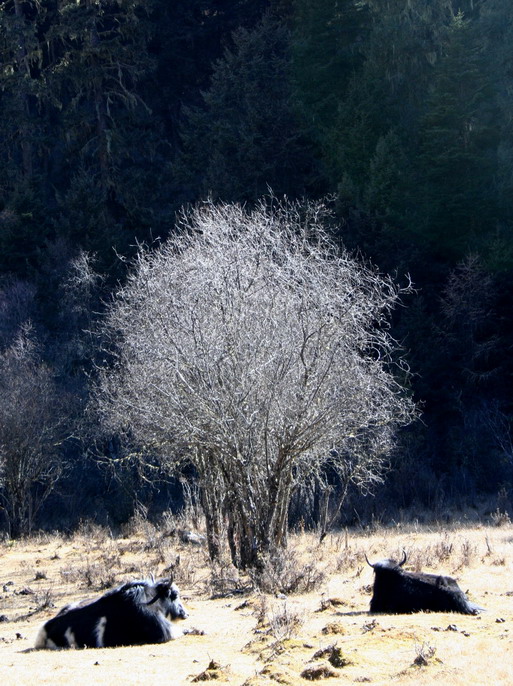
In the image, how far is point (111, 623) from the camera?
7602mm

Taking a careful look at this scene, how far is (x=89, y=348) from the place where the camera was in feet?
93.0

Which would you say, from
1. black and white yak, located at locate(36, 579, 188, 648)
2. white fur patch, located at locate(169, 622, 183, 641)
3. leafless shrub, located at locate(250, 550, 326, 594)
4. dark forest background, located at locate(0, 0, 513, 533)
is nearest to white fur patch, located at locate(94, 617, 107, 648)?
black and white yak, located at locate(36, 579, 188, 648)

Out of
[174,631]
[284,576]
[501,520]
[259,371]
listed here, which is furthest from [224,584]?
[501,520]

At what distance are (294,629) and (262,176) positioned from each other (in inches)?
938

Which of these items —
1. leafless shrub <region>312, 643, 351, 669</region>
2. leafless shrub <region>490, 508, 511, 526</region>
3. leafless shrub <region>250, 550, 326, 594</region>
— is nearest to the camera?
leafless shrub <region>312, 643, 351, 669</region>

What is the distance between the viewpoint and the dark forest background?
24.8m

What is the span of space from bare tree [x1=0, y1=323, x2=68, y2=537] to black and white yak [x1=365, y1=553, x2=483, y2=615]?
1566 cm

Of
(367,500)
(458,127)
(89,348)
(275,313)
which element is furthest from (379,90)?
(275,313)

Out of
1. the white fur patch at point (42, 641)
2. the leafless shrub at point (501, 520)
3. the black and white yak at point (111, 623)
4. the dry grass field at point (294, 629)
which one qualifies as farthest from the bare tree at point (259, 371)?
the leafless shrub at point (501, 520)

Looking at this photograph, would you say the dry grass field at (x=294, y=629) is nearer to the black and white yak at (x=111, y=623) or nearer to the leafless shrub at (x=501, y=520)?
the black and white yak at (x=111, y=623)

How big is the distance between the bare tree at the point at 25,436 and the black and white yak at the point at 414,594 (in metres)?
15.7

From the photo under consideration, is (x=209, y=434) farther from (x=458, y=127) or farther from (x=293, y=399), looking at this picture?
(x=458, y=127)

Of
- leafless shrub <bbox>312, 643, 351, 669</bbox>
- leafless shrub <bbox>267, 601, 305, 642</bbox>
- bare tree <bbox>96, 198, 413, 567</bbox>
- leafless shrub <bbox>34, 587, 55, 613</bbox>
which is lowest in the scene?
leafless shrub <bbox>312, 643, 351, 669</bbox>

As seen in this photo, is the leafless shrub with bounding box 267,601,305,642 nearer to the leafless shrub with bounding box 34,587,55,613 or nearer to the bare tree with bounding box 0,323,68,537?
the leafless shrub with bounding box 34,587,55,613
